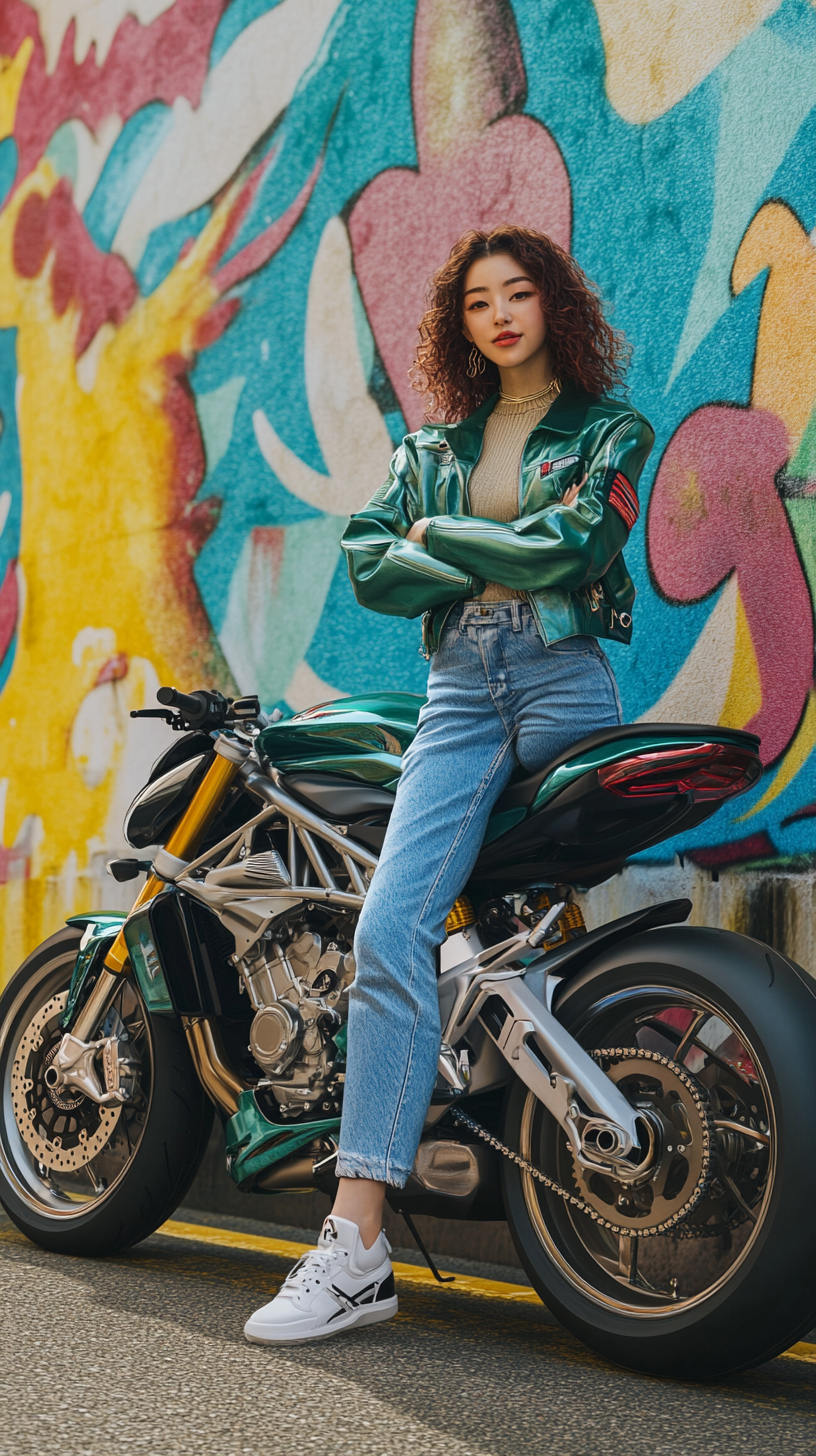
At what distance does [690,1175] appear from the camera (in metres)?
2.36

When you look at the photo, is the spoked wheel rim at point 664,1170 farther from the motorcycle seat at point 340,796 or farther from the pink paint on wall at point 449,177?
the pink paint on wall at point 449,177

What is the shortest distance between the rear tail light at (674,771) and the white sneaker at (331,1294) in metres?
0.91

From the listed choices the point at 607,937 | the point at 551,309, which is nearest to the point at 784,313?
the point at 551,309

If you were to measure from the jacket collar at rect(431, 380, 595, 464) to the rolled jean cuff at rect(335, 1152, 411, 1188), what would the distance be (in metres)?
1.39

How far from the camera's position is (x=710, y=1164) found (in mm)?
2332

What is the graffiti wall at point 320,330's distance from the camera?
11.4 feet

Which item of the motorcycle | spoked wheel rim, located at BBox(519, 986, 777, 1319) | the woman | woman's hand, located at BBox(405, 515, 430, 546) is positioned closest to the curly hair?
the woman

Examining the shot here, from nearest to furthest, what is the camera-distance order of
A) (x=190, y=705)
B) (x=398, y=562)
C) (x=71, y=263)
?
(x=398, y=562) → (x=190, y=705) → (x=71, y=263)

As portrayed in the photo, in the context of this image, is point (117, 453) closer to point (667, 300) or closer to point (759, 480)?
point (667, 300)

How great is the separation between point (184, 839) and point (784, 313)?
1.88 meters

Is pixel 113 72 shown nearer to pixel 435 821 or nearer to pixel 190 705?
pixel 190 705

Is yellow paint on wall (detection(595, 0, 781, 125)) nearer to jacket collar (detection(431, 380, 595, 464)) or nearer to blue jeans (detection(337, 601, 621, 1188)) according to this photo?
jacket collar (detection(431, 380, 595, 464))

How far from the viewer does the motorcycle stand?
235 cm

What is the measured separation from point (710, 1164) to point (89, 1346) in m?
1.12
